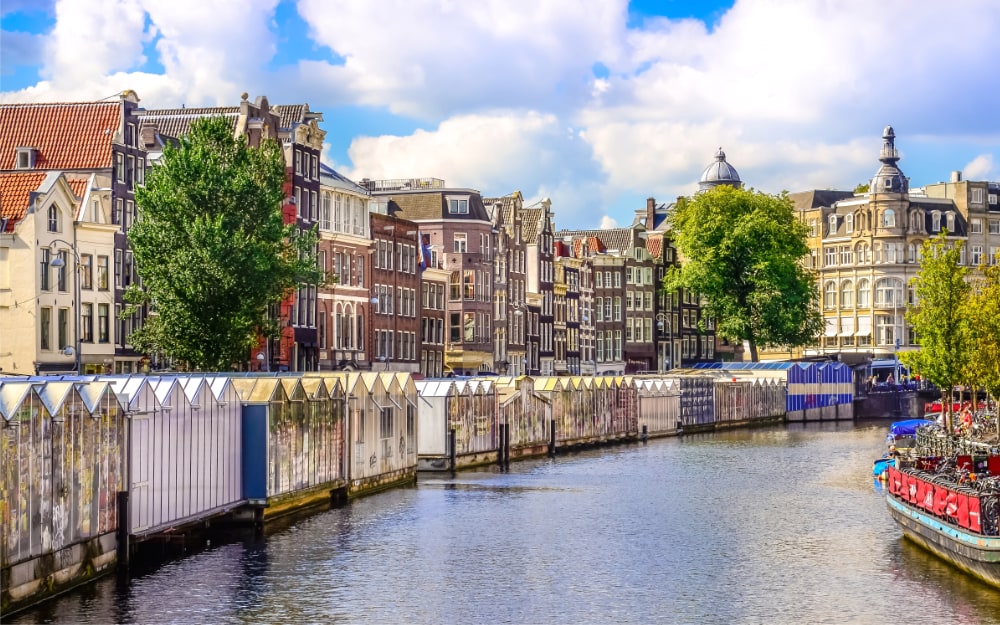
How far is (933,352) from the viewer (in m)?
80.1

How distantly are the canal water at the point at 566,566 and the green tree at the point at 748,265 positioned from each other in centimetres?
6564

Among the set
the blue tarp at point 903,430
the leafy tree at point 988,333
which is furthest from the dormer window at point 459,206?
the leafy tree at point 988,333

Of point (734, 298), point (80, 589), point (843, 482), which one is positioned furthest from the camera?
point (734, 298)

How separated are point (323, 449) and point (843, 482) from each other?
2332cm

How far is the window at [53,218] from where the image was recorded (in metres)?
77.6

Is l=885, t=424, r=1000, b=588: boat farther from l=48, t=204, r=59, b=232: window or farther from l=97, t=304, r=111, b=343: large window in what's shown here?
l=97, t=304, r=111, b=343: large window

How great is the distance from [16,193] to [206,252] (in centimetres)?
1180

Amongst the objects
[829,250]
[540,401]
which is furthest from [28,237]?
[829,250]

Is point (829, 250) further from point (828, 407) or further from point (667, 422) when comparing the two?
point (667, 422)

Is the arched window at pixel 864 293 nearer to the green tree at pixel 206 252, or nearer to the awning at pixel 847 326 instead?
the awning at pixel 847 326

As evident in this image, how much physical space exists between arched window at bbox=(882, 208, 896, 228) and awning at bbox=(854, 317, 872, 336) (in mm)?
9324

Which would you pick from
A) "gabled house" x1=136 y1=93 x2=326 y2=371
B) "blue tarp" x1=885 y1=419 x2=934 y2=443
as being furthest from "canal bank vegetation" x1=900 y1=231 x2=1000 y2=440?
"gabled house" x1=136 y1=93 x2=326 y2=371

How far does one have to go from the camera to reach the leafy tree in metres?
69.1

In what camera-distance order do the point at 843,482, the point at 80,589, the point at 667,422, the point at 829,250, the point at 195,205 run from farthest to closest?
the point at 829,250
the point at 667,422
the point at 195,205
the point at 843,482
the point at 80,589
